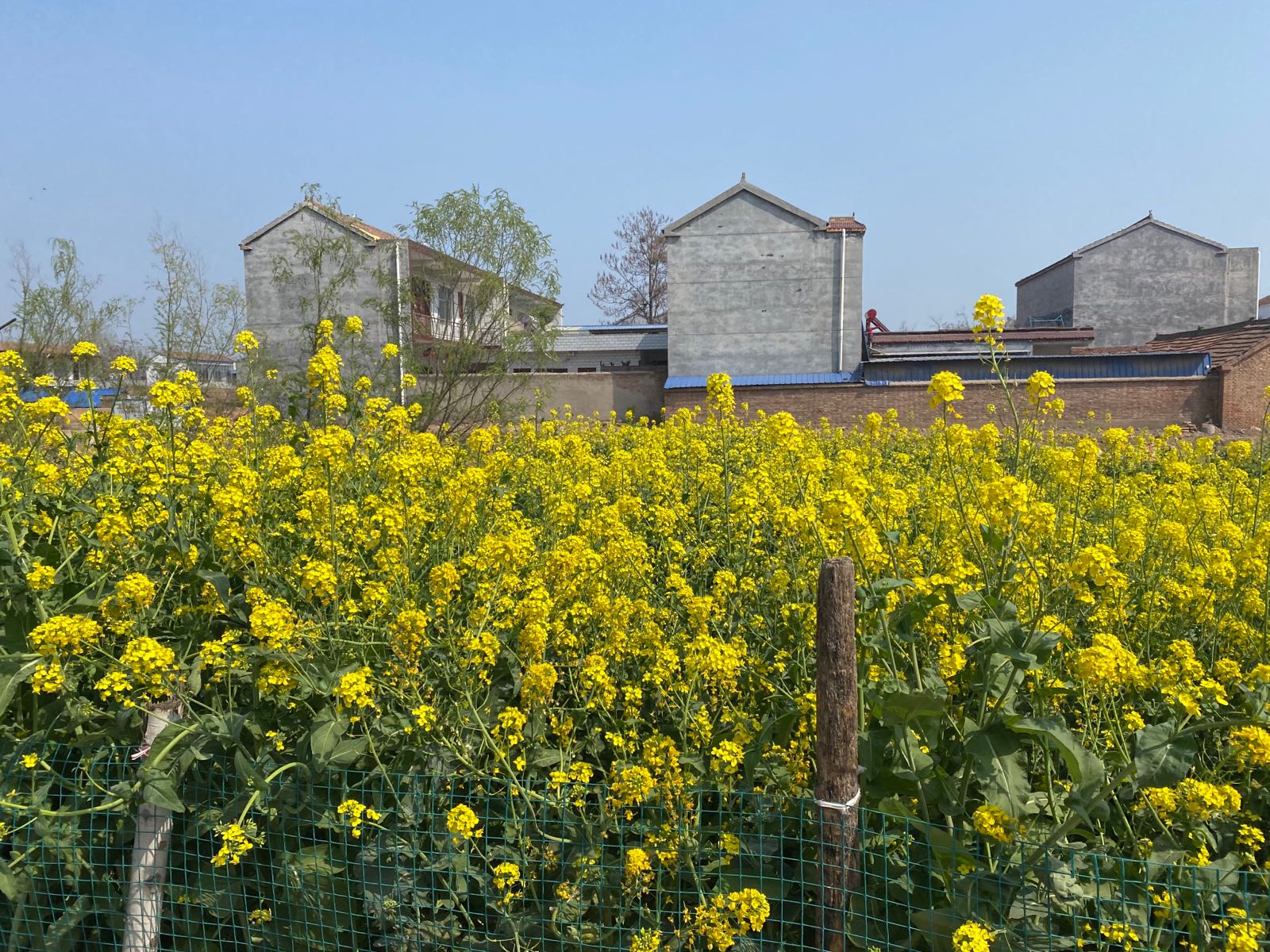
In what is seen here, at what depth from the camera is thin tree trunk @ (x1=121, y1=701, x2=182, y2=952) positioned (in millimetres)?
2389

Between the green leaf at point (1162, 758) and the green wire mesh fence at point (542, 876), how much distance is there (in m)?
0.19

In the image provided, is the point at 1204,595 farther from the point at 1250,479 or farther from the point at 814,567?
the point at 1250,479

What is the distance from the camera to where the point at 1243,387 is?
2139 cm

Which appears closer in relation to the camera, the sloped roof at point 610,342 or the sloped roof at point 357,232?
the sloped roof at point 357,232

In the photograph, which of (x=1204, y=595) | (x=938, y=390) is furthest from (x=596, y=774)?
(x=1204, y=595)

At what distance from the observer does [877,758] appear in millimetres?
2184

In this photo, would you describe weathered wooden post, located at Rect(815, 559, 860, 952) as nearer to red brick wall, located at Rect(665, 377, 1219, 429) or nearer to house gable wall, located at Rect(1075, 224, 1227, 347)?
red brick wall, located at Rect(665, 377, 1219, 429)

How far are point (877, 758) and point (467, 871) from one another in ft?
3.33

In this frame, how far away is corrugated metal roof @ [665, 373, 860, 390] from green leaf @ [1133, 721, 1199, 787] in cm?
2213

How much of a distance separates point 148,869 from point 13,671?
2.06 feet

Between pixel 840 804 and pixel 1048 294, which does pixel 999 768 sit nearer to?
pixel 840 804

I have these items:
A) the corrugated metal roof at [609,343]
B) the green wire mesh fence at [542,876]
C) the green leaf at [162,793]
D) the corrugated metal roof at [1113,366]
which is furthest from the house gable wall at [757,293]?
the green leaf at [162,793]

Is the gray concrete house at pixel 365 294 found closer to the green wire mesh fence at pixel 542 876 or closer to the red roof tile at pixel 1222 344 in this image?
the green wire mesh fence at pixel 542 876

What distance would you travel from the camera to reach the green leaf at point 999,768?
6.40 feet
